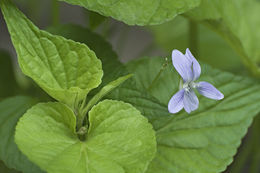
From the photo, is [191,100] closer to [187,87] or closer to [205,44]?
[187,87]

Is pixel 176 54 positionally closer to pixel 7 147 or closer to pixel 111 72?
pixel 111 72

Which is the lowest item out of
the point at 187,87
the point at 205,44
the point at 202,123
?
the point at 205,44

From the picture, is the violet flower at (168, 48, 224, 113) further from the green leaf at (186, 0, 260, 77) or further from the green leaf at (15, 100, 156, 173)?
the green leaf at (186, 0, 260, 77)

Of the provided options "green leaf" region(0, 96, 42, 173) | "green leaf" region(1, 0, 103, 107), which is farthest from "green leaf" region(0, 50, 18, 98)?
"green leaf" region(1, 0, 103, 107)

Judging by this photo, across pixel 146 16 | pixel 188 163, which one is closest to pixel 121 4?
pixel 146 16

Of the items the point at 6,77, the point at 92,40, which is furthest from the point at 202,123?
the point at 6,77

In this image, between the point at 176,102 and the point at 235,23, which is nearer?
the point at 176,102
